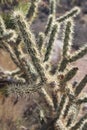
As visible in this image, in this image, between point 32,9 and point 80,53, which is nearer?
point 80,53

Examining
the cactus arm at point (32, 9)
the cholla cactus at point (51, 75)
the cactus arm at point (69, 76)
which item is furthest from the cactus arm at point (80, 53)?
the cactus arm at point (32, 9)

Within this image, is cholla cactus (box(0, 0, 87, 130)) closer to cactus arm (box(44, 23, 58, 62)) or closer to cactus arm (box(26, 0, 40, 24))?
cactus arm (box(44, 23, 58, 62))

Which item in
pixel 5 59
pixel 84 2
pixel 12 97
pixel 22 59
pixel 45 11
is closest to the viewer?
pixel 22 59

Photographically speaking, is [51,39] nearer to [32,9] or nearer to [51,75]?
[51,75]

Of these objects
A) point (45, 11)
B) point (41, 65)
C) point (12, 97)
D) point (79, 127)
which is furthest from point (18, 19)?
point (45, 11)

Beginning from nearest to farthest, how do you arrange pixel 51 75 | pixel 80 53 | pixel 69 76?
pixel 69 76
pixel 80 53
pixel 51 75

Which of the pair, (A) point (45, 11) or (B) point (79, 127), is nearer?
(B) point (79, 127)

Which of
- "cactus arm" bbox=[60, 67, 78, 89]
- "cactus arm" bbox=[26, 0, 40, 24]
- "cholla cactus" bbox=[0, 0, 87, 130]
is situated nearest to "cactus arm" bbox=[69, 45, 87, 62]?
"cholla cactus" bbox=[0, 0, 87, 130]

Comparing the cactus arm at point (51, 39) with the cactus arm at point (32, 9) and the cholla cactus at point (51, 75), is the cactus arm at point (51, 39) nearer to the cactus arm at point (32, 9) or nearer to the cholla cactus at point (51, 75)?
the cholla cactus at point (51, 75)

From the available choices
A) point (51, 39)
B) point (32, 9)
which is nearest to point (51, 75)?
point (51, 39)

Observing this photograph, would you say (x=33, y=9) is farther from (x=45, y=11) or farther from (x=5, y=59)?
(x=45, y=11)

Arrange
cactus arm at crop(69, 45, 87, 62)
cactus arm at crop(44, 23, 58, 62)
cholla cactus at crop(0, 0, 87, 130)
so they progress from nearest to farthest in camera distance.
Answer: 1. cholla cactus at crop(0, 0, 87, 130)
2. cactus arm at crop(69, 45, 87, 62)
3. cactus arm at crop(44, 23, 58, 62)
